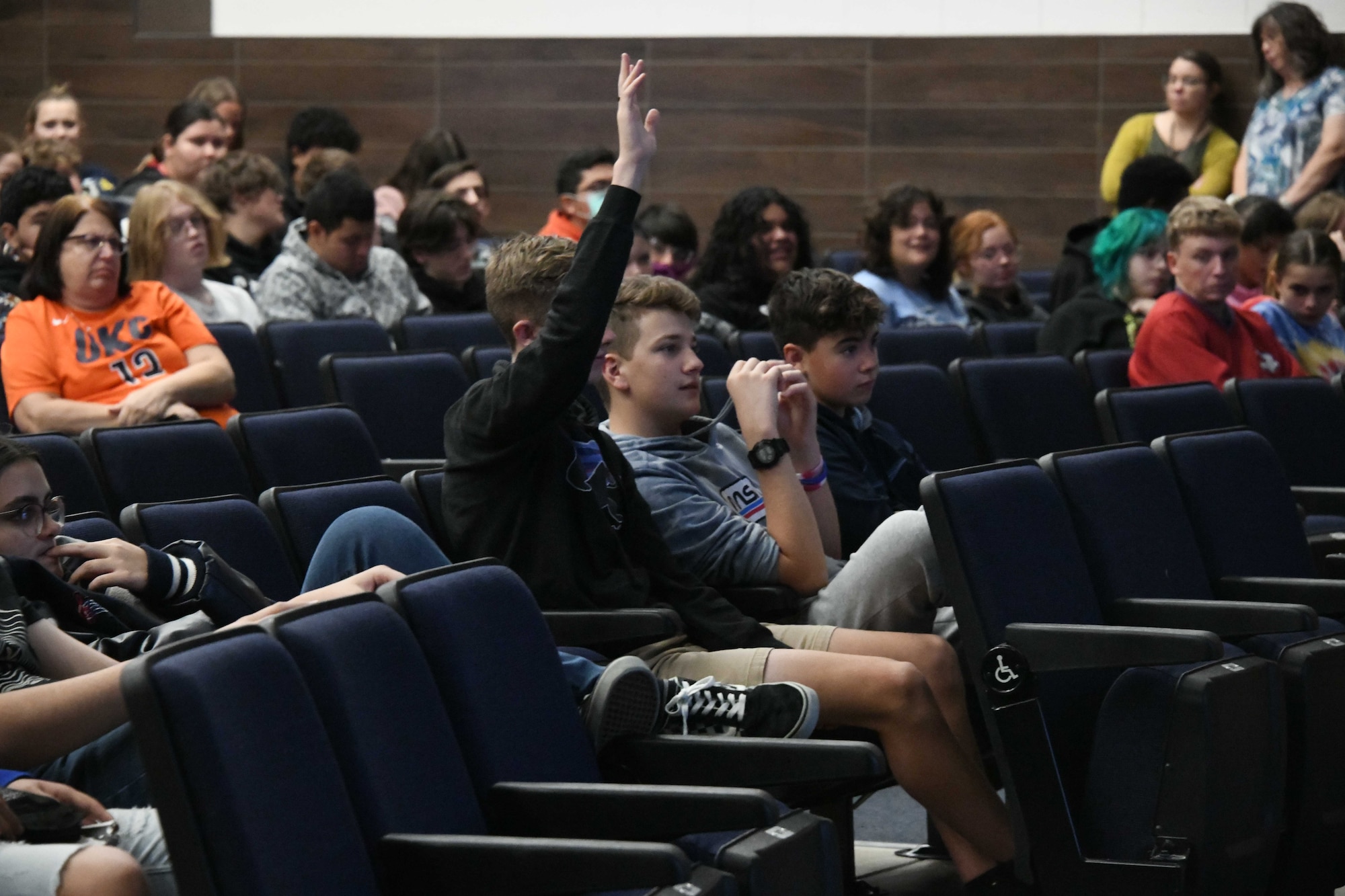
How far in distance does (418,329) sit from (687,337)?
2.20 m

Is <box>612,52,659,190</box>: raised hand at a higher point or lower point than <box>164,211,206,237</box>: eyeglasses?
higher

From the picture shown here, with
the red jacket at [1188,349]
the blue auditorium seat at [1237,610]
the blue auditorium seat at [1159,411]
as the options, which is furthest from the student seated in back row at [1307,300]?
the blue auditorium seat at [1237,610]

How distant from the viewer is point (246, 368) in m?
4.17

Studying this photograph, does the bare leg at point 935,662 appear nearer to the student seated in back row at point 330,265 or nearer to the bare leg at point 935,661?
the bare leg at point 935,661

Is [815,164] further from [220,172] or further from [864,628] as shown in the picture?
[864,628]

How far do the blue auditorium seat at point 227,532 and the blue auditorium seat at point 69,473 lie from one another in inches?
16.1

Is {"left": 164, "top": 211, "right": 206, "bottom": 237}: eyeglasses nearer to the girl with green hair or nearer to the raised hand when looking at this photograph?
the raised hand

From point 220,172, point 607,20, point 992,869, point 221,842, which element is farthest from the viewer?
point 607,20

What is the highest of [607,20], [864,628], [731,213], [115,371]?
[607,20]

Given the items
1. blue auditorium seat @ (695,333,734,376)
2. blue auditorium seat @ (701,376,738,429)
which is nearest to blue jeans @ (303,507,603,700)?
blue auditorium seat @ (701,376,738,429)

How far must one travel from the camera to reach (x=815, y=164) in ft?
26.5

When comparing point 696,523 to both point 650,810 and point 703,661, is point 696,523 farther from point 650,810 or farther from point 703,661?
point 650,810

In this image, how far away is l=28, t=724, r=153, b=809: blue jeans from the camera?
A: 1.76m

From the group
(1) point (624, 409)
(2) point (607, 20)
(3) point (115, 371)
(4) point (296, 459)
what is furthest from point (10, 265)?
(2) point (607, 20)
